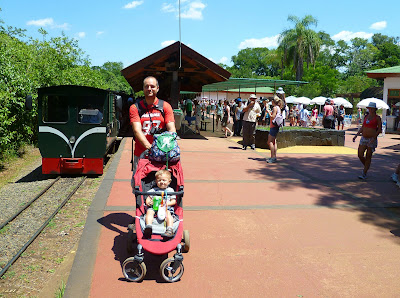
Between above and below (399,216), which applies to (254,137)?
above

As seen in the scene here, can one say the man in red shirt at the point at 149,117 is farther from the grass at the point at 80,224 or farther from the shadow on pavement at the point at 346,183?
the shadow on pavement at the point at 346,183

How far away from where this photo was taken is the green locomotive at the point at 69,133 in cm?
941

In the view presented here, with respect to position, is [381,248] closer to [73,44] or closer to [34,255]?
[34,255]

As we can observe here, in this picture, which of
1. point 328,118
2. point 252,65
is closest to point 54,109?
point 328,118

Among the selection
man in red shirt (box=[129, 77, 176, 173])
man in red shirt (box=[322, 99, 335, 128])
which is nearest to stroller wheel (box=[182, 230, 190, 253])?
man in red shirt (box=[129, 77, 176, 173])

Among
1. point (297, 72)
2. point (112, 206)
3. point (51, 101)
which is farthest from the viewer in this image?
point (297, 72)

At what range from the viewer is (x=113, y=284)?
400 cm

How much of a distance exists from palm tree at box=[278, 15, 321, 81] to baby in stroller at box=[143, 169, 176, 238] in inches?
1908

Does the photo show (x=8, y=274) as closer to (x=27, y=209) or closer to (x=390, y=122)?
(x=27, y=209)

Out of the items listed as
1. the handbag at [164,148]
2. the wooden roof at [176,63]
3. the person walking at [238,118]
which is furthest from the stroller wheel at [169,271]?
the person walking at [238,118]

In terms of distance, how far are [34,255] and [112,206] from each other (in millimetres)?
1885

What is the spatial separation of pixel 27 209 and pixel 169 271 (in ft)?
13.7

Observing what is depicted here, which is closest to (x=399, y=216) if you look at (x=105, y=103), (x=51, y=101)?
(x=105, y=103)

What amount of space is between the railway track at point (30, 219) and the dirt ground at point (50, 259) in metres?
0.10
